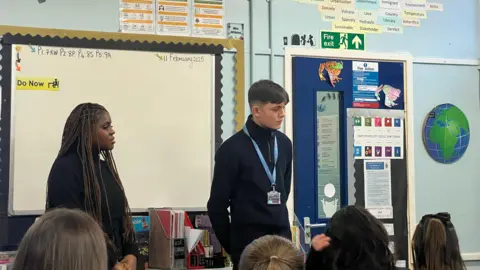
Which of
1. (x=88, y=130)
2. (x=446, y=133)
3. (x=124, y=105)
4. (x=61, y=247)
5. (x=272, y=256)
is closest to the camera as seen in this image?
(x=61, y=247)

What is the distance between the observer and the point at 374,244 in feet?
6.37

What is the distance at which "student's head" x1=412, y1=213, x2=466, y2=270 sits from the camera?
2.35 meters

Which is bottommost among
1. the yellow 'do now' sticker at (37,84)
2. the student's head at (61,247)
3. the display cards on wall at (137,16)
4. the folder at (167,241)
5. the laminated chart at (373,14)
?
the folder at (167,241)

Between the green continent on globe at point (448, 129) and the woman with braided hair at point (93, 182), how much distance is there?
2285 millimetres

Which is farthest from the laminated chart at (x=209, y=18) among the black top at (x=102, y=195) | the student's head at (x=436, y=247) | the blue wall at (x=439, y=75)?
the student's head at (x=436, y=247)

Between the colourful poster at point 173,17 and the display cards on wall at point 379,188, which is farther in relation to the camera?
the display cards on wall at point 379,188

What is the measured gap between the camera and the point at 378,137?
13.0ft

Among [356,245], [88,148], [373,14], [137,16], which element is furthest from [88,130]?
[373,14]

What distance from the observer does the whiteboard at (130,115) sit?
3.21 meters

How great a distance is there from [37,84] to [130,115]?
515mm

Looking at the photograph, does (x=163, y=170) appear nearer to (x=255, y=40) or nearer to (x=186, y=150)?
(x=186, y=150)

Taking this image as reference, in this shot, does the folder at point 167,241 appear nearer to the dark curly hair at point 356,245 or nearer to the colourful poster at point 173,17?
the colourful poster at point 173,17

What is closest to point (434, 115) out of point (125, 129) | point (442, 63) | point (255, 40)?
point (442, 63)

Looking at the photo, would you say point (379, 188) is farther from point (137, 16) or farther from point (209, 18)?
point (137, 16)
